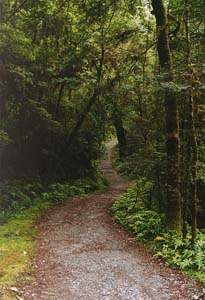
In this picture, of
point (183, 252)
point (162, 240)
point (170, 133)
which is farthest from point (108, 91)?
point (183, 252)

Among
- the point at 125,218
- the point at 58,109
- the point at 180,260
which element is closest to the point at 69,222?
the point at 125,218

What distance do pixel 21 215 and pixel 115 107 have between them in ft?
24.0

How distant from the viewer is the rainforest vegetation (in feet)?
35.6

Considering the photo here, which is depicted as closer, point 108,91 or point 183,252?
point 183,252

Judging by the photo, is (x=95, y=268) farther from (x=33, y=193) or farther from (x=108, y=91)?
(x=33, y=193)

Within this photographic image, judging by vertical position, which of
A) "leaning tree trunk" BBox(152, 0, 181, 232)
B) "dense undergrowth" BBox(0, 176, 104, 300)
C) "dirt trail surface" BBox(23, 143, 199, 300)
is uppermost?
"leaning tree trunk" BBox(152, 0, 181, 232)

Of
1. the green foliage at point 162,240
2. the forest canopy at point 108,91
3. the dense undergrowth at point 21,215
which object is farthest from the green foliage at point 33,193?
the green foliage at point 162,240

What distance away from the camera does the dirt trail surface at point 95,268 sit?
26.3 feet

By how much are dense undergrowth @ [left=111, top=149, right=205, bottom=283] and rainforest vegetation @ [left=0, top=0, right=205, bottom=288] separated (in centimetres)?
4

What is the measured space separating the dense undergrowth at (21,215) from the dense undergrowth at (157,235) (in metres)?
3.19

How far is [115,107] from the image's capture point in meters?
19.3

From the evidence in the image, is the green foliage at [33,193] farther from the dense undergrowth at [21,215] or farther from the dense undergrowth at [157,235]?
the dense undergrowth at [157,235]

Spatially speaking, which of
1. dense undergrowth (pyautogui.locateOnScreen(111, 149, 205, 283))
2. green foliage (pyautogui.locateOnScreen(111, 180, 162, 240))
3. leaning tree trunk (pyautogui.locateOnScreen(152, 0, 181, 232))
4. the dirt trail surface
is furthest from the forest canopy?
the dirt trail surface

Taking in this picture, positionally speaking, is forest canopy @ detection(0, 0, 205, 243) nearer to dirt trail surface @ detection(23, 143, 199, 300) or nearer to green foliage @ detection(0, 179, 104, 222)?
green foliage @ detection(0, 179, 104, 222)
